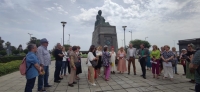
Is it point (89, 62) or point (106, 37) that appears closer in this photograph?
point (89, 62)

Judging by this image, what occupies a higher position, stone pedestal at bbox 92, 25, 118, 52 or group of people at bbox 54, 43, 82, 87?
stone pedestal at bbox 92, 25, 118, 52

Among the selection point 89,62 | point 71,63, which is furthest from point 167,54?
point 71,63

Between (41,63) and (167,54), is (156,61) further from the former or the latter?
(41,63)

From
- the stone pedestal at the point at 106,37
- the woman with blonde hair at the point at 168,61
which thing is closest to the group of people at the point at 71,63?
the woman with blonde hair at the point at 168,61

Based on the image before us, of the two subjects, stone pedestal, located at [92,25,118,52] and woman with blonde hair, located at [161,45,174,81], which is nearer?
woman with blonde hair, located at [161,45,174,81]

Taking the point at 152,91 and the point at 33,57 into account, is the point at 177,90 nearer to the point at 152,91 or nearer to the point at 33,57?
the point at 152,91

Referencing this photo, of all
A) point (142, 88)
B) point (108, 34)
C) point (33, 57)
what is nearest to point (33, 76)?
point (33, 57)

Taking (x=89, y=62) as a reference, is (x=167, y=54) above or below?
above

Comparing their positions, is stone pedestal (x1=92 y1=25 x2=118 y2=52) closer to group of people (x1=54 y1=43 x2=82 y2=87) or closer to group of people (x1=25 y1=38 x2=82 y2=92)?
group of people (x1=54 y1=43 x2=82 y2=87)

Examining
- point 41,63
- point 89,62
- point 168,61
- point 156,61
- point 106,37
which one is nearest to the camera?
point 41,63

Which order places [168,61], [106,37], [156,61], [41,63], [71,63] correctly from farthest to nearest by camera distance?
Answer: [106,37] → [156,61] → [168,61] → [71,63] → [41,63]

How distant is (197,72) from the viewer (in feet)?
9.25

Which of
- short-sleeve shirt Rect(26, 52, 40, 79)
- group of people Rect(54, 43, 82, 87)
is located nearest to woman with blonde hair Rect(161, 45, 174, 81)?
group of people Rect(54, 43, 82, 87)

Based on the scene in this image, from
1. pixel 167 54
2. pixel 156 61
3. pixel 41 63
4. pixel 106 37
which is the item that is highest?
pixel 106 37
